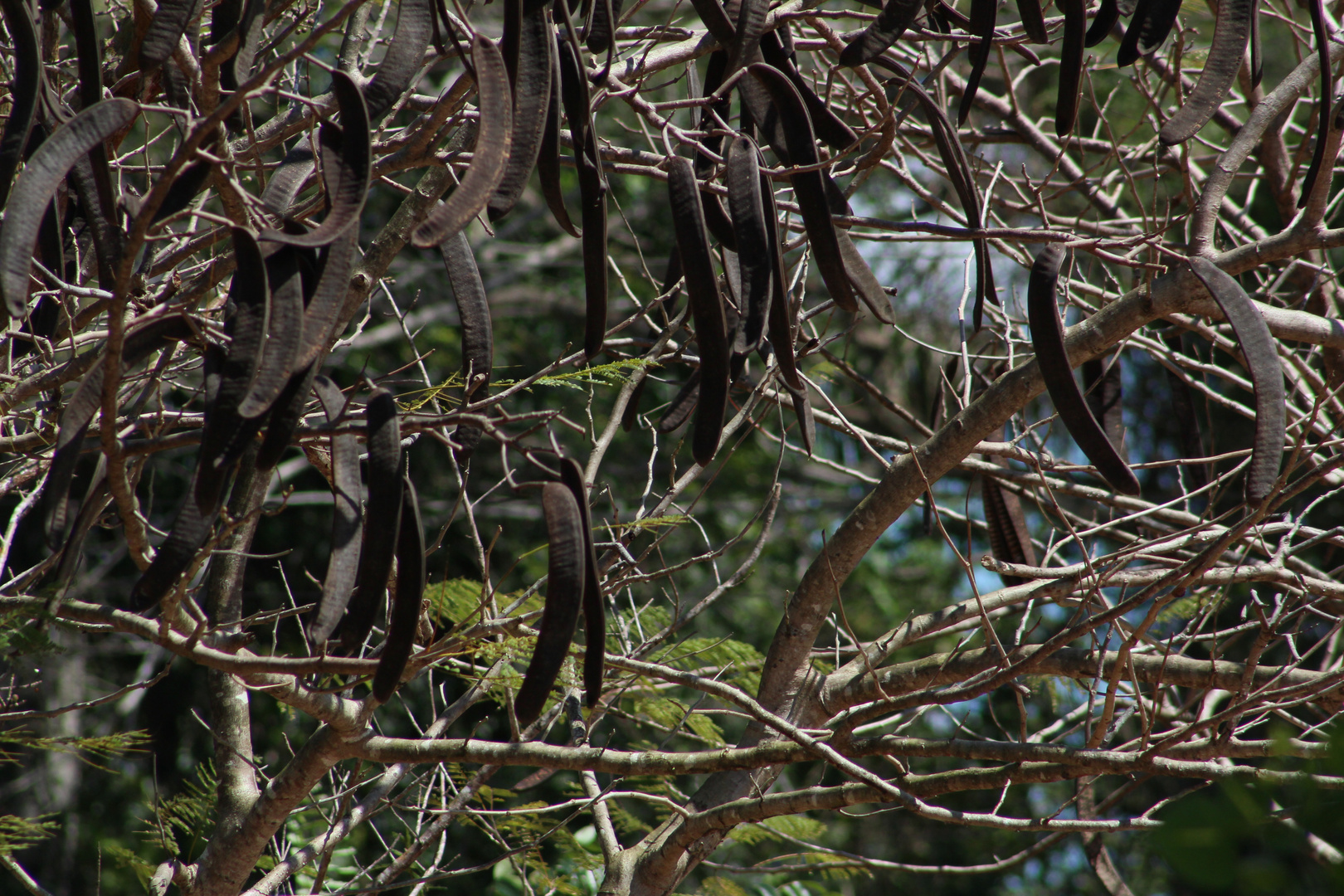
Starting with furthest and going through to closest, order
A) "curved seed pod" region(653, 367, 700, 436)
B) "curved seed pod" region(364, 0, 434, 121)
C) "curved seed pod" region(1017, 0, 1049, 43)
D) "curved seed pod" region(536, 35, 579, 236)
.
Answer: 1. "curved seed pod" region(653, 367, 700, 436)
2. "curved seed pod" region(1017, 0, 1049, 43)
3. "curved seed pod" region(364, 0, 434, 121)
4. "curved seed pod" region(536, 35, 579, 236)

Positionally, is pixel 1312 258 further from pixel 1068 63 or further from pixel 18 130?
pixel 18 130

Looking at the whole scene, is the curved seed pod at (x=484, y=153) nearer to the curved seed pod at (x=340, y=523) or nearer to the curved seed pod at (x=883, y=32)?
the curved seed pod at (x=340, y=523)

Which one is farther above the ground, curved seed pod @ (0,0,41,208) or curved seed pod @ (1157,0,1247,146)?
curved seed pod @ (1157,0,1247,146)

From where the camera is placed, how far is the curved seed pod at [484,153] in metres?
1.04

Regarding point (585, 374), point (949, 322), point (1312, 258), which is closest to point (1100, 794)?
point (949, 322)

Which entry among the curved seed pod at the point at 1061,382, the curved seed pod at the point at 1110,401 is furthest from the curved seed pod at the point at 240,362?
the curved seed pod at the point at 1110,401

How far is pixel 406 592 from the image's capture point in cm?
118

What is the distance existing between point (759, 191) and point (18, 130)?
92 cm

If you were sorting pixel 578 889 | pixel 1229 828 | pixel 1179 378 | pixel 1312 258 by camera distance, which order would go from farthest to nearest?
1. pixel 1312 258
2. pixel 578 889
3. pixel 1179 378
4. pixel 1229 828

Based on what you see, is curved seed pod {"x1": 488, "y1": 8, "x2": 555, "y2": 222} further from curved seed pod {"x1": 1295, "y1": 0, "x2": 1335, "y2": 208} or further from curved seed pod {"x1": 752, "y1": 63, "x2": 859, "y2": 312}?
curved seed pod {"x1": 1295, "y1": 0, "x2": 1335, "y2": 208}

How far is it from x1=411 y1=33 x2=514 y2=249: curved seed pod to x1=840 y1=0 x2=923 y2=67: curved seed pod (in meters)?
0.60

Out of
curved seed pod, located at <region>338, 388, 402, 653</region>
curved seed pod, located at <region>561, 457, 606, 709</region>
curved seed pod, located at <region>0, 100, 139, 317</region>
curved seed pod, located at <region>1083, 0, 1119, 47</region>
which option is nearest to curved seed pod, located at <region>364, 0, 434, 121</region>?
curved seed pod, located at <region>0, 100, 139, 317</region>

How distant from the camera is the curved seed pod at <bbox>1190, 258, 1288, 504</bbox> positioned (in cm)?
143

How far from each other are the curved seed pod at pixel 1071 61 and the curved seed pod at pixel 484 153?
87 cm
